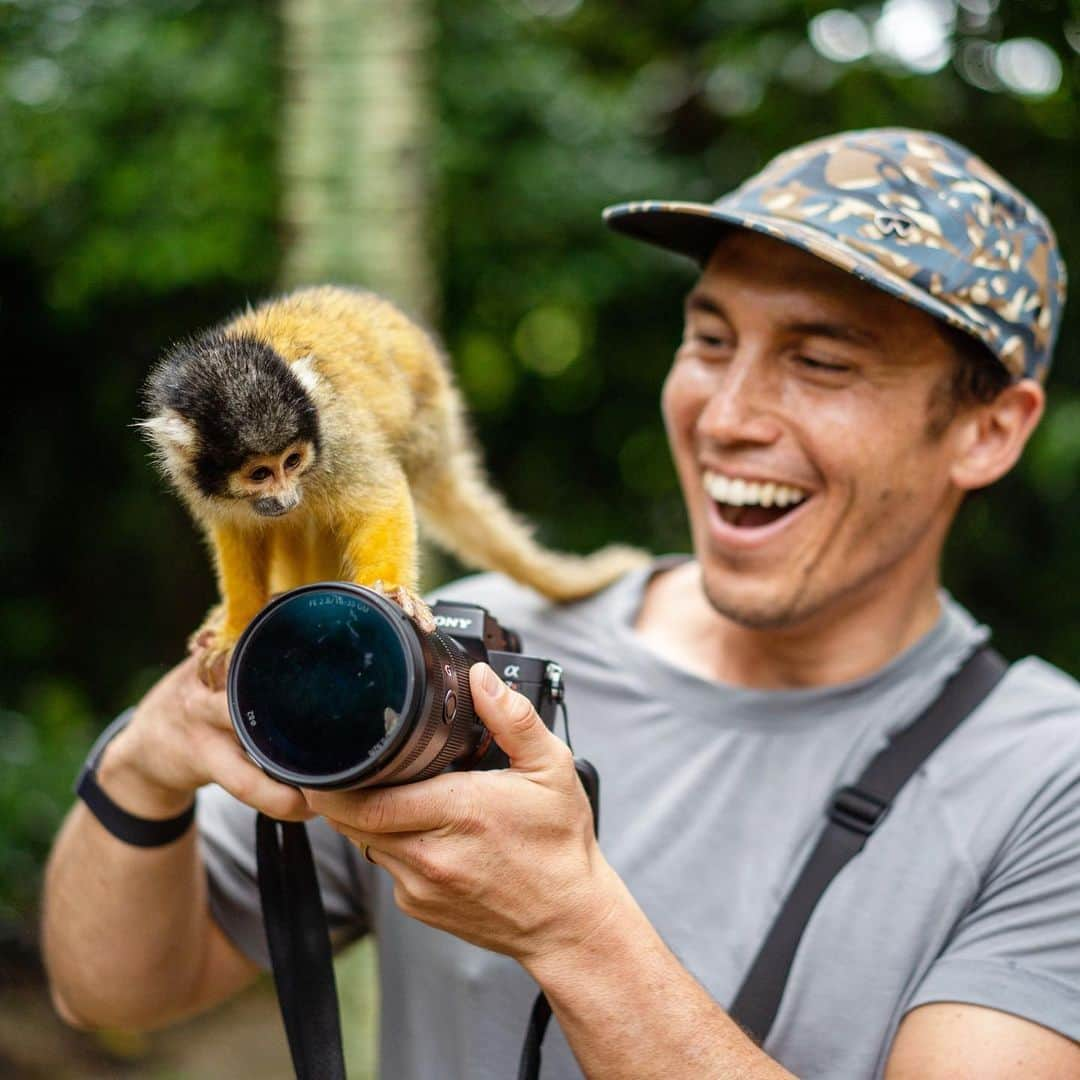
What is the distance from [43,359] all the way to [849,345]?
4839 mm

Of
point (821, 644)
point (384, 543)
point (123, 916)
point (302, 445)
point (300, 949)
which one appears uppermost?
point (302, 445)

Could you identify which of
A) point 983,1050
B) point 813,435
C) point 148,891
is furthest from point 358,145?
point 983,1050

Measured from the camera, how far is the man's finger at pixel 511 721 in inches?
42.7

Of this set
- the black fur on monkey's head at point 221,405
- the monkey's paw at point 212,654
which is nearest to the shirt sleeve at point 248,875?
the monkey's paw at point 212,654

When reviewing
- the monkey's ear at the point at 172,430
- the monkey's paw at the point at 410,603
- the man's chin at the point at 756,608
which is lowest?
the man's chin at the point at 756,608

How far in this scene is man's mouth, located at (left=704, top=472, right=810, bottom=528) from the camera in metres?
1.58

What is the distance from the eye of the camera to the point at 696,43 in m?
4.77

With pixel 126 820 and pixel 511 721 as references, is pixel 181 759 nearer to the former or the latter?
pixel 126 820

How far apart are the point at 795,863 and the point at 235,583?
789 millimetres

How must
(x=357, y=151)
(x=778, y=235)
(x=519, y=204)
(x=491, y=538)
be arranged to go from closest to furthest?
(x=778, y=235)
(x=491, y=538)
(x=357, y=151)
(x=519, y=204)

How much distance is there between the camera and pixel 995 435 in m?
1.66

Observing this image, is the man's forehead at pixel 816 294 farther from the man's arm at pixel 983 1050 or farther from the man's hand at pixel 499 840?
the man's arm at pixel 983 1050

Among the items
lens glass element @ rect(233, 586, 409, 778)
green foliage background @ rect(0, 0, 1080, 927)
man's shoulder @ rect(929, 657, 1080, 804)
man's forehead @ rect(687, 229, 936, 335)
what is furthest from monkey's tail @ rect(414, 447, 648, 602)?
green foliage background @ rect(0, 0, 1080, 927)

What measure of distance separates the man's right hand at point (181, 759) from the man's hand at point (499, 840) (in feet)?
0.55
